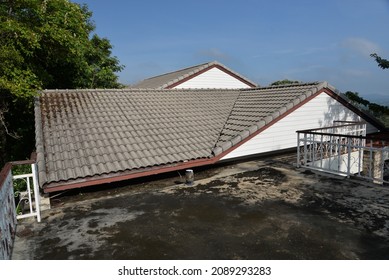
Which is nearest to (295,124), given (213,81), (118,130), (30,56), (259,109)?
(259,109)

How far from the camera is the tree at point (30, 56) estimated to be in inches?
357

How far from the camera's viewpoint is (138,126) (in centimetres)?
938

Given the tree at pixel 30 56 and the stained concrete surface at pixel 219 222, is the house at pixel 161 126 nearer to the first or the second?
the stained concrete surface at pixel 219 222

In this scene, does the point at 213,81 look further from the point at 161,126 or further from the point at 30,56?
the point at 30,56

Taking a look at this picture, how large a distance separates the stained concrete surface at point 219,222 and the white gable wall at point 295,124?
224cm

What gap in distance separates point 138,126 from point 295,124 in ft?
20.3

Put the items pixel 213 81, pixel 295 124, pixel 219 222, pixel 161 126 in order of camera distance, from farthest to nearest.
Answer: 1. pixel 213 81
2. pixel 295 124
3. pixel 161 126
4. pixel 219 222

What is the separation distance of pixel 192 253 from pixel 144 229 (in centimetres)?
124

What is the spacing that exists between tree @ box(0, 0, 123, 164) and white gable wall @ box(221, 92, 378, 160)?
7572mm

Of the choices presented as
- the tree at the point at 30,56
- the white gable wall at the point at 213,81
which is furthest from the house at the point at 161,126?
the white gable wall at the point at 213,81

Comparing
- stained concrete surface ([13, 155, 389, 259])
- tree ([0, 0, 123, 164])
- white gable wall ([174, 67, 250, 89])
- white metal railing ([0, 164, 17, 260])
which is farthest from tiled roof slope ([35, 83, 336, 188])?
white gable wall ([174, 67, 250, 89])

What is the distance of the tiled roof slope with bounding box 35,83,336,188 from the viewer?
715 cm

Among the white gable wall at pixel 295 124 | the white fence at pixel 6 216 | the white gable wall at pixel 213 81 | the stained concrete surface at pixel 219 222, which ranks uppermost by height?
the white gable wall at pixel 213 81

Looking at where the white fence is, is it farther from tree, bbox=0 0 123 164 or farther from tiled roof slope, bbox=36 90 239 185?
tree, bbox=0 0 123 164
